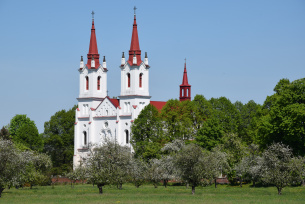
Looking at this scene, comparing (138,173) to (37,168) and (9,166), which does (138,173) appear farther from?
(9,166)

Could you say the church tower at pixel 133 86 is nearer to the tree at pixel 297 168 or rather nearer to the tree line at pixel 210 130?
the tree line at pixel 210 130

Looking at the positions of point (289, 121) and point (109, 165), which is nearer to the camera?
point (109, 165)

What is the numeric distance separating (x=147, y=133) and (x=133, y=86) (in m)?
15.8

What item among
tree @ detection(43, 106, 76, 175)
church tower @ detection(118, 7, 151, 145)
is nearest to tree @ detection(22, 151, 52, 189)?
church tower @ detection(118, 7, 151, 145)

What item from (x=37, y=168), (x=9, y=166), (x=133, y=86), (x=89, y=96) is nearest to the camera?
(x=9, y=166)

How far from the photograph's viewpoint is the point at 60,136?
5049 inches

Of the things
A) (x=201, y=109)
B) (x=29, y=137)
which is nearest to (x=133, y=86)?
(x=201, y=109)

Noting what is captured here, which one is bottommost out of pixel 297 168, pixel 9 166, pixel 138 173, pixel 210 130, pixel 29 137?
pixel 297 168

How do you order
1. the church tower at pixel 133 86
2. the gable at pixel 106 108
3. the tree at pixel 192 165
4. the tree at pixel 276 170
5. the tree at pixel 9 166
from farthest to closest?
the gable at pixel 106 108
the church tower at pixel 133 86
the tree at pixel 192 165
the tree at pixel 276 170
the tree at pixel 9 166

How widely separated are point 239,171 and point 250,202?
A: 32534 mm

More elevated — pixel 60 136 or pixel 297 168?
pixel 60 136

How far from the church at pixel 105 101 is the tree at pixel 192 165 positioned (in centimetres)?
4389

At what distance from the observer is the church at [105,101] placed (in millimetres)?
114000

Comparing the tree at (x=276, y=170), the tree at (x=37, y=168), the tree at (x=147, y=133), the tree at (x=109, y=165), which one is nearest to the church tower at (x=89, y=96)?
the tree at (x=147, y=133)
